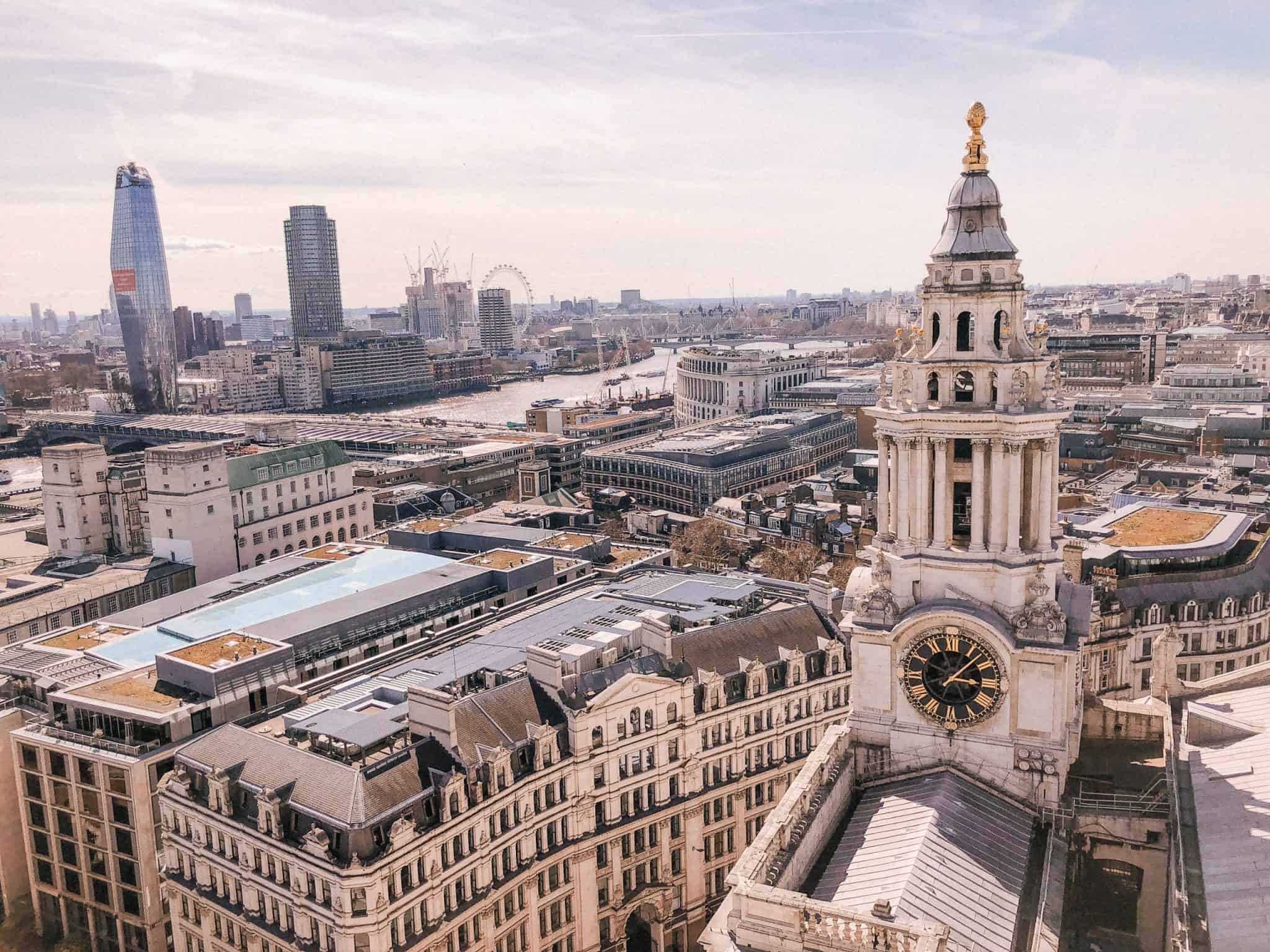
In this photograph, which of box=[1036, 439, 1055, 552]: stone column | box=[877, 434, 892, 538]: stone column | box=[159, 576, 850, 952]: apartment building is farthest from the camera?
box=[159, 576, 850, 952]: apartment building

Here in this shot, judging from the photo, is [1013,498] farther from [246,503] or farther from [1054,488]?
[246,503]

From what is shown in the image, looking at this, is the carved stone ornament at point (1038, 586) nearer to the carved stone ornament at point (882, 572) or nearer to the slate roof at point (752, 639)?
the carved stone ornament at point (882, 572)

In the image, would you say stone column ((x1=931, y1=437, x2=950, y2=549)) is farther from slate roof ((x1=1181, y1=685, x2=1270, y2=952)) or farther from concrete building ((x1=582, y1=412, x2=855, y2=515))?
concrete building ((x1=582, y1=412, x2=855, y2=515))

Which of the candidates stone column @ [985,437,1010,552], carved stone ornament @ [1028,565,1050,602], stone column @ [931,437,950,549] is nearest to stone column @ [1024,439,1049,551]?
carved stone ornament @ [1028,565,1050,602]

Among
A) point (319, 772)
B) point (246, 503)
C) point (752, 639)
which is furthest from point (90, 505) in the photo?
point (752, 639)

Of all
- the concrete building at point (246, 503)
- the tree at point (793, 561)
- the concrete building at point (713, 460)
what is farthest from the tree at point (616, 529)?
the concrete building at point (246, 503)

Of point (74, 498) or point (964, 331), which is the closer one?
point (964, 331)
